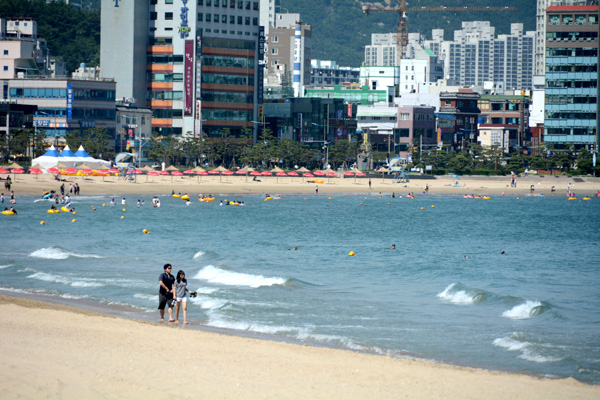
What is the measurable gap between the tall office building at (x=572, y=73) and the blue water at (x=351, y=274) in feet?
261

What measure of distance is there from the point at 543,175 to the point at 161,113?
235ft

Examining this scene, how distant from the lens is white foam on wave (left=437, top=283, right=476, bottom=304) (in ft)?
122

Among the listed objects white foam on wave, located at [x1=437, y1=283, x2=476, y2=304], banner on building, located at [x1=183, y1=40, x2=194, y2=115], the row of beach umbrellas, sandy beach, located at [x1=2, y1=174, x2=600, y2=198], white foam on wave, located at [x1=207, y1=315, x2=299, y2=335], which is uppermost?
banner on building, located at [x1=183, y1=40, x2=194, y2=115]

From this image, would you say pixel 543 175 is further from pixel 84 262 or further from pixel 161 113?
pixel 84 262

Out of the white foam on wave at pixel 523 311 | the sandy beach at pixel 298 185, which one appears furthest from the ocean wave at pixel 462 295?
the sandy beach at pixel 298 185

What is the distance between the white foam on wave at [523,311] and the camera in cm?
3369

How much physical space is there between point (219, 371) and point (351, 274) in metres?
23.6

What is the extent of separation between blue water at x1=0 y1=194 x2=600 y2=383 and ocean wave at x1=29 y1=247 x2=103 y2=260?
12 cm

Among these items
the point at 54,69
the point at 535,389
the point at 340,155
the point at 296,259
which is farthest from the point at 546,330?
the point at 54,69

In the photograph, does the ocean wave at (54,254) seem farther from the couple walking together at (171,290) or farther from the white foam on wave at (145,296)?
the couple walking together at (171,290)

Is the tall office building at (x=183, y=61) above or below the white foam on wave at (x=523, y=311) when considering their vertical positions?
above

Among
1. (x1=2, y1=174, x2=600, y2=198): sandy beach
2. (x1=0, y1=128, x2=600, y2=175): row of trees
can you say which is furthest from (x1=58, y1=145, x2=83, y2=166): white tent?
(x1=0, y1=128, x2=600, y2=175): row of trees

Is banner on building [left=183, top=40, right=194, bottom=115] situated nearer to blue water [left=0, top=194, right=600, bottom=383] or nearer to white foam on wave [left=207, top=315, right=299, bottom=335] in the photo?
blue water [left=0, top=194, right=600, bottom=383]

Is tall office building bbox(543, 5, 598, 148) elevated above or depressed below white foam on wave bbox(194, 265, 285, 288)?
above
